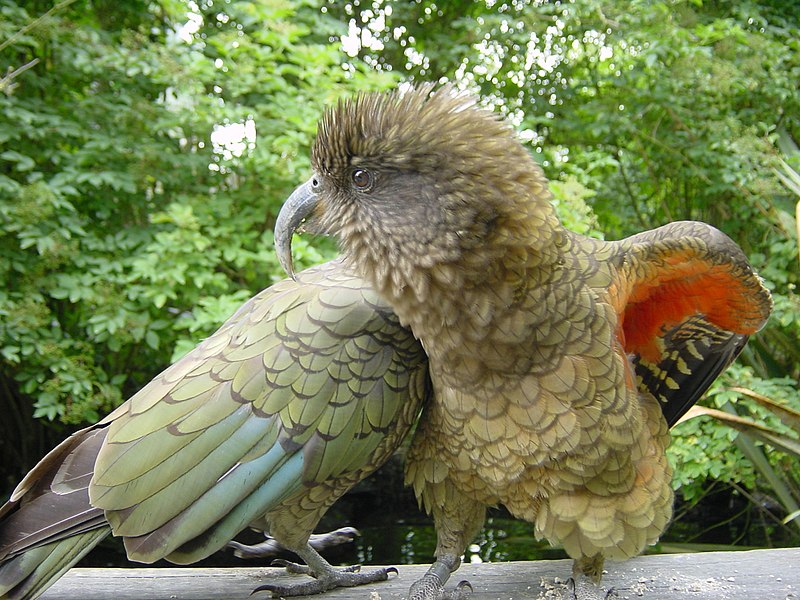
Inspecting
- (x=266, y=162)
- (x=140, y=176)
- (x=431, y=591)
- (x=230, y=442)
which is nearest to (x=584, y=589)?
(x=431, y=591)

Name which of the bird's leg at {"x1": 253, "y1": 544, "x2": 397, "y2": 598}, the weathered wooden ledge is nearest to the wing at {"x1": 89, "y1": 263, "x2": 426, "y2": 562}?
the bird's leg at {"x1": 253, "y1": 544, "x2": 397, "y2": 598}

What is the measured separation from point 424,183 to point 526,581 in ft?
4.15

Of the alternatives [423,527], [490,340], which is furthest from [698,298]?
[423,527]

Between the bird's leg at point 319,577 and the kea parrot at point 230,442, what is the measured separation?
1.14 feet

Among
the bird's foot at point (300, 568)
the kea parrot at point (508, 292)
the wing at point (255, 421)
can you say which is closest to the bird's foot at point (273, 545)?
the bird's foot at point (300, 568)

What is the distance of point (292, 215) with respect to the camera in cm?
162

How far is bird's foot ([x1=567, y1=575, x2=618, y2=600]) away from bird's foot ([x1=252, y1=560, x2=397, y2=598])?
23.1 inches

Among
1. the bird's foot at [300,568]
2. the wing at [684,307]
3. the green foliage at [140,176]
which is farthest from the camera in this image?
the green foliage at [140,176]

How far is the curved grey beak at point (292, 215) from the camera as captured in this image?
5.26ft

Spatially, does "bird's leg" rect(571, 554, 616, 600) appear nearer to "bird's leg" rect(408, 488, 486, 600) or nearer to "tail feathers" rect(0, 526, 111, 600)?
"bird's leg" rect(408, 488, 486, 600)

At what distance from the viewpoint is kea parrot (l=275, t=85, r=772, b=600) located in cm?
144

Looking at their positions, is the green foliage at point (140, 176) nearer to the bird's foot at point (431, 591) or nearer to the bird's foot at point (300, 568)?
the bird's foot at point (300, 568)

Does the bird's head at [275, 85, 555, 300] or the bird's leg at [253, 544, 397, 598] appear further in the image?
the bird's leg at [253, 544, 397, 598]

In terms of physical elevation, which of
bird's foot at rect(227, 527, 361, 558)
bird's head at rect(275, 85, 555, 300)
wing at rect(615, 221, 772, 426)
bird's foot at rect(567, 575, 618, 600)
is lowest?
bird's foot at rect(567, 575, 618, 600)
